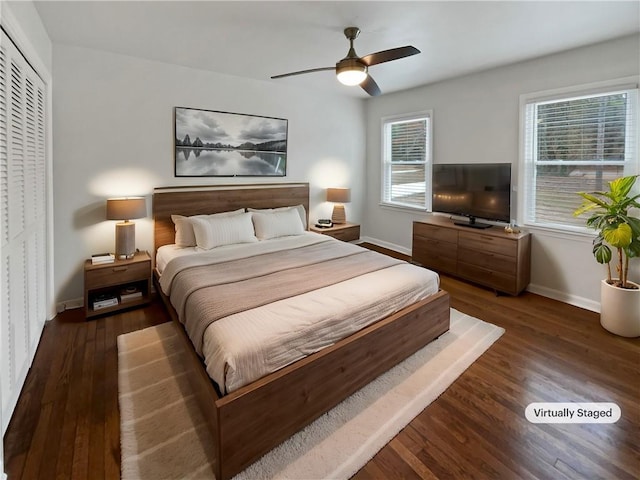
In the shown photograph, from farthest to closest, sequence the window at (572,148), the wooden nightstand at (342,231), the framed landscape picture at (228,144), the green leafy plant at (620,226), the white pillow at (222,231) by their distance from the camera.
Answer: the wooden nightstand at (342,231) → the framed landscape picture at (228,144) → the white pillow at (222,231) → the window at (572,148) → the green leafy plant at (620,226)

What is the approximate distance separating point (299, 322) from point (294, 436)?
2.01 ft

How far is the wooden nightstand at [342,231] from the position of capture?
4809 mm

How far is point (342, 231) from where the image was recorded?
4934 millimetres

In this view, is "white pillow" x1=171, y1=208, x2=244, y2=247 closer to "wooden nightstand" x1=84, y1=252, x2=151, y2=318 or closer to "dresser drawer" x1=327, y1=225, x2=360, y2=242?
"wooden nightstand" x1=84, y1=252, x2=151, y2=318

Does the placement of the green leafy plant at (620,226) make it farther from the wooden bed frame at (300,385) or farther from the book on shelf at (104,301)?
the book on shelf at (104,301)

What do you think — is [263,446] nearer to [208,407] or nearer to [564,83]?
[208,407]

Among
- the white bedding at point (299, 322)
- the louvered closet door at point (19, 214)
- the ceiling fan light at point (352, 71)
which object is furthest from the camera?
the ceiling fan light at point (352, 71)

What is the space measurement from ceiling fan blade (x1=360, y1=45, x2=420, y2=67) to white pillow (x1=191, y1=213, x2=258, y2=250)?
2.08 metres

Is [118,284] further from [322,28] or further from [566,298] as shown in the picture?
[566,298]

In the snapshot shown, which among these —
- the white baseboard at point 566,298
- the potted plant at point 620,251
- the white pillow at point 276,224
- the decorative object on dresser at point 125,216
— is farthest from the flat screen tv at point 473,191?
the decorative object on dresser at point 125,216

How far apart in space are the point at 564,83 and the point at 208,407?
13.9ft

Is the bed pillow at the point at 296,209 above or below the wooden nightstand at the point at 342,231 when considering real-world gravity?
above

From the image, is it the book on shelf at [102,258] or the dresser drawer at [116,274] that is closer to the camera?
the dresser drawer at [116,274]

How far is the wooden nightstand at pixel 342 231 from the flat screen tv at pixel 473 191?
3.91 feet
